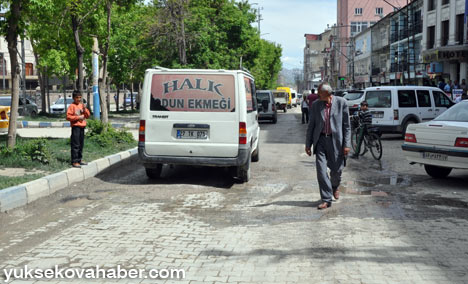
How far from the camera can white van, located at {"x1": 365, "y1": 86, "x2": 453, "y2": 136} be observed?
18328 mm

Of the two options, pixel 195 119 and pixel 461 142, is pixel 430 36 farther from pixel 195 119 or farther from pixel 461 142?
pixel 195 119

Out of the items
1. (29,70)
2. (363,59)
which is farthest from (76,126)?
(29,70)

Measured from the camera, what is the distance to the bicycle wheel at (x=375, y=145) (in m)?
13.2

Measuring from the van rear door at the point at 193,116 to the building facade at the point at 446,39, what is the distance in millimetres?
27510

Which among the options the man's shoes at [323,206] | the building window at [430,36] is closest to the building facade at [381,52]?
the building window at [430,36]

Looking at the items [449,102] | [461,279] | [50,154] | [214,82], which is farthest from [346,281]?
[449,102]

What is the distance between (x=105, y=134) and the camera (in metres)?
14.5

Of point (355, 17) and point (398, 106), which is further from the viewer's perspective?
point (355, 17)

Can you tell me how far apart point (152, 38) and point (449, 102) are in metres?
15.2

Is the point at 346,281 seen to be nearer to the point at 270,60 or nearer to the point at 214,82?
the point at 214,82

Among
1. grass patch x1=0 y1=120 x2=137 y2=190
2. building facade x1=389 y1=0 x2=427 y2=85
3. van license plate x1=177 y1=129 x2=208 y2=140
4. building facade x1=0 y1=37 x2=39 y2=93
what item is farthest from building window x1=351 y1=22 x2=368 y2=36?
van license plate x1=177 y1=129 x2=208 y2=140

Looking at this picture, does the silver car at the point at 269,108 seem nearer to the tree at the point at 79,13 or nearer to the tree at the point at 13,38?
the tree at the point at 79,13

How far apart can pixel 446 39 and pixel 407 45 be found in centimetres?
1237

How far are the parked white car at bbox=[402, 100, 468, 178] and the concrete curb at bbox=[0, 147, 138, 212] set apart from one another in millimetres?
6083
